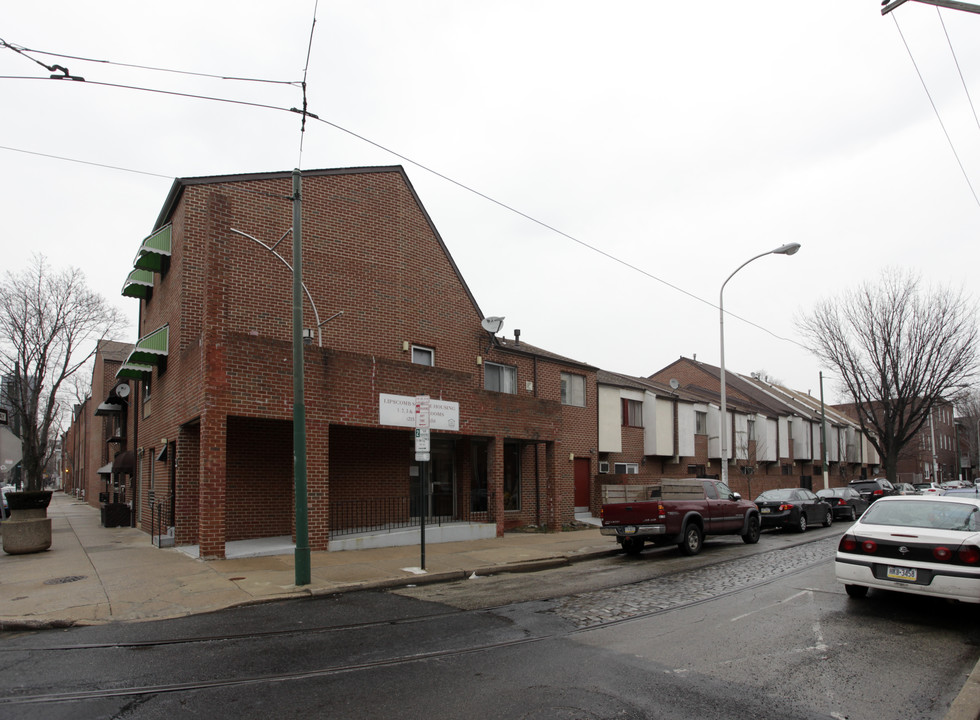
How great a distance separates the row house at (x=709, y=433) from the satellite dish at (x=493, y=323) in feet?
24.0

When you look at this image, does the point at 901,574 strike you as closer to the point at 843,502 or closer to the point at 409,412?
the point at 409,412

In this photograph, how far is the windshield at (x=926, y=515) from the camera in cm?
841

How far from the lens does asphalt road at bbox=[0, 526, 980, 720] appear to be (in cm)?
530

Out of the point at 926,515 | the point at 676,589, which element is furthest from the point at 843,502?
the point at 926,515

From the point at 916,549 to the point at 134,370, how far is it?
19.7 meters

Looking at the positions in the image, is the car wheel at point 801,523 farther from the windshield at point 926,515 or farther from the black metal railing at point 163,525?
the black metal railing at point 163,525

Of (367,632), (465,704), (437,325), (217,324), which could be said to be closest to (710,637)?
(465,704)

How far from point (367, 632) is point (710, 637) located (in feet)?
12.7

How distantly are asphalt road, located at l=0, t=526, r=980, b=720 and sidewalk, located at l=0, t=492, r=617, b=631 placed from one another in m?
0.58

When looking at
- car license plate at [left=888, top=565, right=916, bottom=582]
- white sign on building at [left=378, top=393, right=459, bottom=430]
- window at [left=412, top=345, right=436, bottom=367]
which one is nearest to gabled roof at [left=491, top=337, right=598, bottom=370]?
window at [left=412, top=345, right=436, bottom=367]

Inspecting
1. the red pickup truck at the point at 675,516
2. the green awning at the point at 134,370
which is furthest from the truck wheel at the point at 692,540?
the green awning at the point at 134,370

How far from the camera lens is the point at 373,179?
1866 cm

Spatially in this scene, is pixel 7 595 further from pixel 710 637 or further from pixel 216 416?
pixel 710 637

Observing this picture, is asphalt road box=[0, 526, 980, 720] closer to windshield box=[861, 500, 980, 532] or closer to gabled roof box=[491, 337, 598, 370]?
windshield box=[861, 500, 980, 532]
